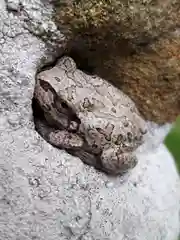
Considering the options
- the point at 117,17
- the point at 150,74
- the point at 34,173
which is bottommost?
the point at 34,173

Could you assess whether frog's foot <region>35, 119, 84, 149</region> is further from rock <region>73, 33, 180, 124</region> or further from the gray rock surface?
rock <region>73, 33, 180, 124</region>

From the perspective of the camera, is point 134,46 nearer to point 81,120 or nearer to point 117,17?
point 117,17

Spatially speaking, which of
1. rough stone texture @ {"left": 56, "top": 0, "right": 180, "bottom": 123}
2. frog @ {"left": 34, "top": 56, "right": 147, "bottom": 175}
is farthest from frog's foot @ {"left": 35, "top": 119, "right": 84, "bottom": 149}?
rough stone texture @ {"left": 56, "top": 0, "right": 180, "bottom": 123}

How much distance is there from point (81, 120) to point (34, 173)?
0.61 feet

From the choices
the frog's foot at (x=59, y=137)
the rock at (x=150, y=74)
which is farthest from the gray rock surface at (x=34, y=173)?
the rock at (x=150, y=74)

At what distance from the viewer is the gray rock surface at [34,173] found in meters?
1.24

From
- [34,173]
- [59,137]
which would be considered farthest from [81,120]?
[34,173]

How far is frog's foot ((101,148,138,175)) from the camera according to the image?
1.36 m

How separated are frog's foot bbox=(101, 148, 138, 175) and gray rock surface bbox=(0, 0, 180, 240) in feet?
0.09

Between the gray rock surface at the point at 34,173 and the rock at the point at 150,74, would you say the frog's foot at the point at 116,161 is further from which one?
the rock at the point at 150,74

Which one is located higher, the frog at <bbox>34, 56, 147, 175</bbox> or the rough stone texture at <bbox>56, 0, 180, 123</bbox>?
the rough stone texture at <bbox>56, 0, 180, 123</bbox>

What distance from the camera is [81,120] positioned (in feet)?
4.46

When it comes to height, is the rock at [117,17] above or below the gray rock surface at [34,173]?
above

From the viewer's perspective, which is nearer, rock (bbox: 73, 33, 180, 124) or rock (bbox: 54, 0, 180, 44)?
rock (bbox: 54, 0, 180, 44)
